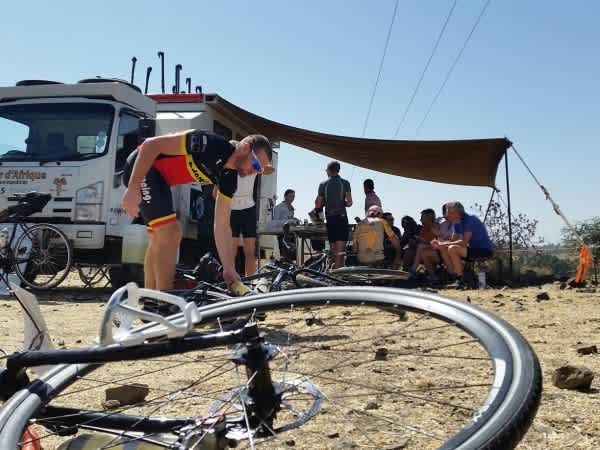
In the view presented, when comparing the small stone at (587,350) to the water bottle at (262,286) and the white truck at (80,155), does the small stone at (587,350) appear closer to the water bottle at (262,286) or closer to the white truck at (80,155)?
the water bottle at (262,286)

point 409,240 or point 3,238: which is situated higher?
point 409,240

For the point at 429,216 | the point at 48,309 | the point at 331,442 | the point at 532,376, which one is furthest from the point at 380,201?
the point at 532,376

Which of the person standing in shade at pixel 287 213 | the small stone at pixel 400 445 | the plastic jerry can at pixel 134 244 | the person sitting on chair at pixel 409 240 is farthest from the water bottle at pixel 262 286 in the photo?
the person standing in shade at pixel 287 213

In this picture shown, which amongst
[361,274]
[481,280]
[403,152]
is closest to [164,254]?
[361,274]

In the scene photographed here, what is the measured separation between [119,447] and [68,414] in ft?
0.49

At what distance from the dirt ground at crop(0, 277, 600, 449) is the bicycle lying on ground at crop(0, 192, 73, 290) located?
11.7 inches

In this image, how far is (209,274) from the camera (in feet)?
13.9

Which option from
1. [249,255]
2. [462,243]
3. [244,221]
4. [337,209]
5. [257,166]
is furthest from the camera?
[337,209]

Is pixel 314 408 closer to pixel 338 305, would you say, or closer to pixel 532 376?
pixel 338 305

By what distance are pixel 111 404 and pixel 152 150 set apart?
1.74 m

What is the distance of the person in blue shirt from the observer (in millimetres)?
7789

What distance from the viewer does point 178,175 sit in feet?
12.7

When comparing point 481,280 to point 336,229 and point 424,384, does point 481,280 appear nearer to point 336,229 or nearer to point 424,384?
point 336,229

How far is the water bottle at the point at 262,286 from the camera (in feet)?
12.5
